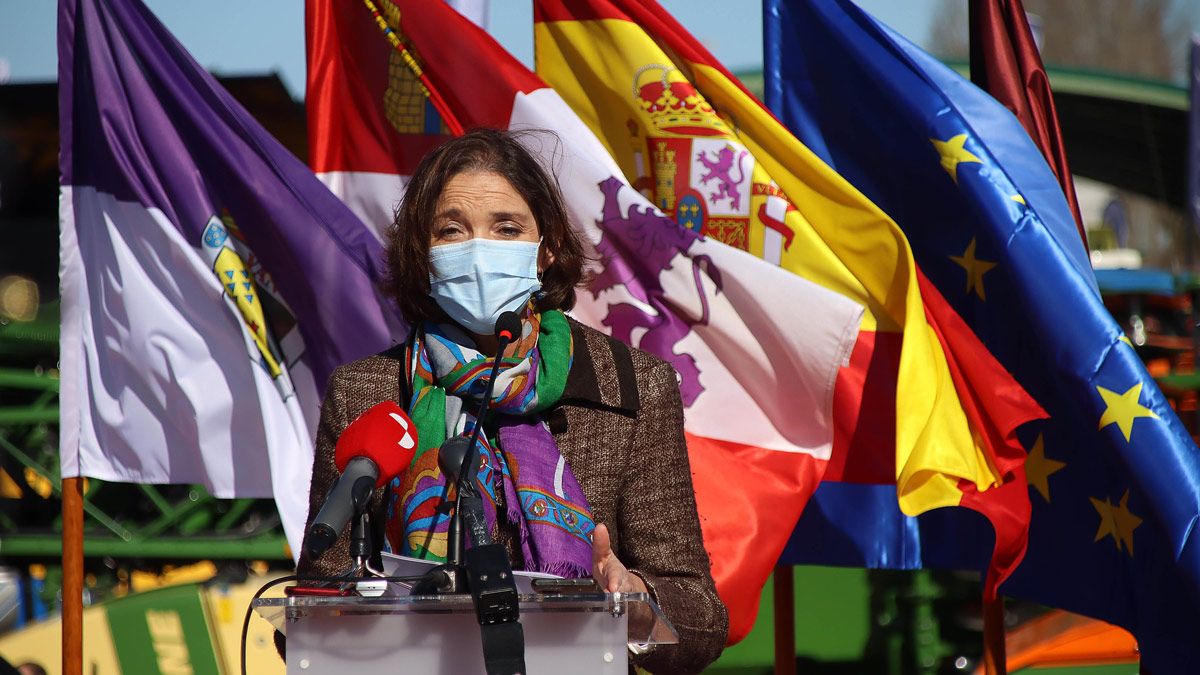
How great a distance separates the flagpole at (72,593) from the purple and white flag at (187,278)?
252mm

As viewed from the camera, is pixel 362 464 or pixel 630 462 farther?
pixel 630 462

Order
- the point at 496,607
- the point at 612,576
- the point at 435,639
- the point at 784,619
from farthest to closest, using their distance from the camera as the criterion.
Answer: the point at 784,619, the point at 612,576, the point at 435,639, the point at 496,607

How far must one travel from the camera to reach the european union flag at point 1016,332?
3770 mm

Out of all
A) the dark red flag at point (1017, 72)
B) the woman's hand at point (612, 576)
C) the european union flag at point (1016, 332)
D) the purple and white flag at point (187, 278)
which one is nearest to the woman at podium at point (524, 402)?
the woman's hand at point (612, 576)

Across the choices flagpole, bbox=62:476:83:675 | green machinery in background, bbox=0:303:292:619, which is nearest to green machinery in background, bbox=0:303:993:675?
green machinery in background, bbox=0:303:292:619

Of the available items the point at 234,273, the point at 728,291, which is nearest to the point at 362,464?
the point at 728,291

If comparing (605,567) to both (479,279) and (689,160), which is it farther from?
(689,160)

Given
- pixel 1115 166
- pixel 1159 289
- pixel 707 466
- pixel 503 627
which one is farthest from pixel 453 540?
pixel 1115 166

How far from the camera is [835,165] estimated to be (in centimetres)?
468

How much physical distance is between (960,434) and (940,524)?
2.07ft

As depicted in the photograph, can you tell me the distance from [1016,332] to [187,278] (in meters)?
2.56

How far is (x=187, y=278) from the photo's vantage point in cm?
443

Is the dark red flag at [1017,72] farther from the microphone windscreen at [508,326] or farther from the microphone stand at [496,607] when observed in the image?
the microphone stand at [496,607]

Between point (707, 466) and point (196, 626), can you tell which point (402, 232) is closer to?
point (707, 466)
